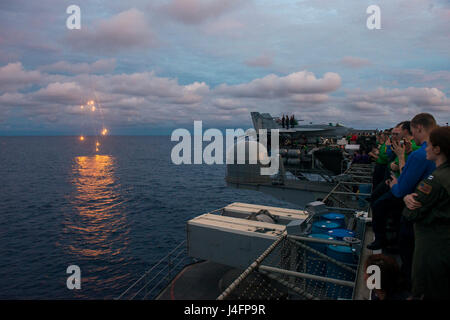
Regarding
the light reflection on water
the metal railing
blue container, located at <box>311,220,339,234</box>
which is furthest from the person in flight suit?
the light reflection on water

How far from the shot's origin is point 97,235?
33.8 meters

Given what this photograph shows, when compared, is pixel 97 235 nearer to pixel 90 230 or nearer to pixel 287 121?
pixel 90 230

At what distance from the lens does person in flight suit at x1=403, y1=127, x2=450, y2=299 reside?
9.96 feet

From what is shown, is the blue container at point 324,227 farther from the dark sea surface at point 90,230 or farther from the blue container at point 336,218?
the dark sea surface at point 90,230

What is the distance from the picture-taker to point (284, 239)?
5.90 metres

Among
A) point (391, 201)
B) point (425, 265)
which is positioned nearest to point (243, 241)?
point (391, 201)

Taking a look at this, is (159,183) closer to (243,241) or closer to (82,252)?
(82,252)

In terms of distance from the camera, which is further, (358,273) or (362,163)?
(362,163)

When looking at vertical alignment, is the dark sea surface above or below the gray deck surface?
below

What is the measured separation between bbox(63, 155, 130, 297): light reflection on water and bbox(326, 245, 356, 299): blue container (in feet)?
71.6

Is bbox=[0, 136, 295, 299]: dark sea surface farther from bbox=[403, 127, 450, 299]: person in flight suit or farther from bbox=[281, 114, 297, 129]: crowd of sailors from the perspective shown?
bbox=[403, 127, 450, 299]: person in flight suit

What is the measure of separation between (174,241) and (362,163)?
72.5ft

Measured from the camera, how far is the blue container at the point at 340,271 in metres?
5.68

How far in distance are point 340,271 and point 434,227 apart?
A: 335cm
